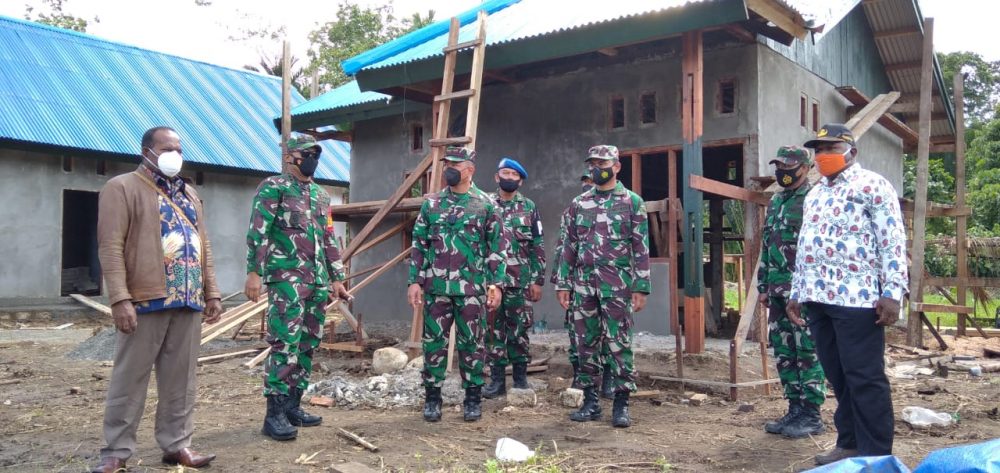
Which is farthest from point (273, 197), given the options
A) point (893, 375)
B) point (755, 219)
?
point (893, 375)

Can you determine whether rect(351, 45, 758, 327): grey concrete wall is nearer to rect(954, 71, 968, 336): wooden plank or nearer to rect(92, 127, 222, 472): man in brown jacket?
rect(954, 71, 968, 336): wooden plank

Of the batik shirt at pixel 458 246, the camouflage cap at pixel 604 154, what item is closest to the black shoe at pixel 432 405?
the batik shirt at pixel 458 246

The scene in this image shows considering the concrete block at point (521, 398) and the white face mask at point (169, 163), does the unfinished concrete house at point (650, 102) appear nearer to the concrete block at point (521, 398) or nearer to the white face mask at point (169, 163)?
the concrete block at point (521, 398)

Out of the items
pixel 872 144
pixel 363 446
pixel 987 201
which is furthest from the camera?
pixel 987 201

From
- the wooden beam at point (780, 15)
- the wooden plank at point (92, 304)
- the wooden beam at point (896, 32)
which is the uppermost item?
the wooden beam at point (896, 32)

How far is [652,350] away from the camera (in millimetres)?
7801

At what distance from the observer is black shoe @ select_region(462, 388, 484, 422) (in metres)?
5.61

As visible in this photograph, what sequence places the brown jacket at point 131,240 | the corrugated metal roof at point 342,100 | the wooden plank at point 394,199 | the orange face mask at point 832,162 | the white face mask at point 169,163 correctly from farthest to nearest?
the corrugated metal roof at point 342,100, the wooden plank at point 394,199, the orange face mask at point 832,162, the white face mask at point 169,163, the brown jacket at point 131,240

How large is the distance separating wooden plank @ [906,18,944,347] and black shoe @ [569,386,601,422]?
223 inches

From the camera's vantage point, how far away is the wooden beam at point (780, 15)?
720 cm

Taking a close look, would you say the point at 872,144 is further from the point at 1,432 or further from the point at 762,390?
the point at 1,432

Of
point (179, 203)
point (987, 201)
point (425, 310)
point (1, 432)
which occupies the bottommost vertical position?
point (1, 432)

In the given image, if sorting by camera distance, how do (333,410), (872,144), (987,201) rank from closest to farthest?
(333,410) → (872,144) → (987,201)

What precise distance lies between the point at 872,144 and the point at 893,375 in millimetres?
6080
